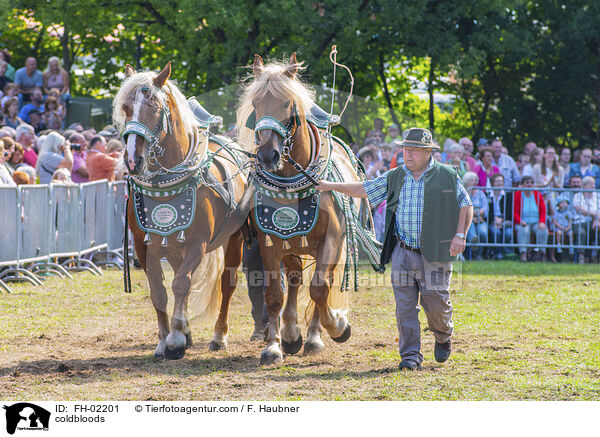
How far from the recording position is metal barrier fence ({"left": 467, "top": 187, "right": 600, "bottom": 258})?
45.8ft

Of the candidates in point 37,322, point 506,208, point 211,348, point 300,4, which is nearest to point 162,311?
point 211,348

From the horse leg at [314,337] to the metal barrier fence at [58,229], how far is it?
4.47 m

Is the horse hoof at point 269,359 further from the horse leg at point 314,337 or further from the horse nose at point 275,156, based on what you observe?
the horse nose at point 275,156

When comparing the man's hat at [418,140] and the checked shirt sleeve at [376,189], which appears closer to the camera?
the man's hat at [418,140]

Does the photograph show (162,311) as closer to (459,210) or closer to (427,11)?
(459,210)

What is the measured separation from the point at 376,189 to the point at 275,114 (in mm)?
1001

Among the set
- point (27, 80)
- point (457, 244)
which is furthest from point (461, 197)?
point (27, 80)

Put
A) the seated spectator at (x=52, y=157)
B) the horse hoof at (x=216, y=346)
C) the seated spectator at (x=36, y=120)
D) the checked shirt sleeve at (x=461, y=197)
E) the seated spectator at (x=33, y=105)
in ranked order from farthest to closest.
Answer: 1. the seated spectator at (x=33, y=105)
2. the seated spectator at (x=36, y=120)
3. the seated spectator at (x=52, y=157)
4. the horse hoof at (x=216, y=346)
5. the checked shirt sleeve at (x=461, y=197)

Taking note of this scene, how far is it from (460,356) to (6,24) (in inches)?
577

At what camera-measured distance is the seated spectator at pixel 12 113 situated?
14.8m

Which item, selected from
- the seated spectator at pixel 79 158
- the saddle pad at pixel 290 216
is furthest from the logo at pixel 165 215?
the seated spectator at pixel 79 158

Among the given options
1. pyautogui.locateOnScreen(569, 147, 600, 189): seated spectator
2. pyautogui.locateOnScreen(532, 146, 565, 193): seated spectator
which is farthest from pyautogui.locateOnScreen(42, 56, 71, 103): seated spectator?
pyautogui.locateOnScreen(569, 147, 600, 189): seated spectator
